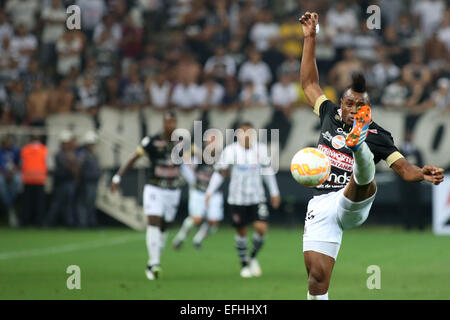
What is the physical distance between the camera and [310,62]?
929 centimetres

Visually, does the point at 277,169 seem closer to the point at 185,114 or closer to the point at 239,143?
the point at 185,114

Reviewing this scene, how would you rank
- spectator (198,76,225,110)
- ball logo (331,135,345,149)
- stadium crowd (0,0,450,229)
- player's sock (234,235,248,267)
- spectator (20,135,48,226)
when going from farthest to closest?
spectator (20,135,48,226) → spectator (198,76,225,110) → stadium crowd (0,0,450,229) → player's sock (234,235,248,267) → ball logo (331,135,345,149)

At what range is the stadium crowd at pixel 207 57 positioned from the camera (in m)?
23.4

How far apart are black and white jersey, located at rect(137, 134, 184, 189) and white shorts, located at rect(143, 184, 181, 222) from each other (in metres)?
0.12

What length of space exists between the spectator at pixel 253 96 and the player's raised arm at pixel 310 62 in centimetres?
1436

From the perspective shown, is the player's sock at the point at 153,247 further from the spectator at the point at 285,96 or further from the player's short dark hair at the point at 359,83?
the spectator at the point at 285,96

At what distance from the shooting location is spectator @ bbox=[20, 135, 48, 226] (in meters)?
24.5

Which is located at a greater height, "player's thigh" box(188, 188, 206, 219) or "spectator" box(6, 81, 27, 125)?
"spectator" box(6, 81, 27, 125)

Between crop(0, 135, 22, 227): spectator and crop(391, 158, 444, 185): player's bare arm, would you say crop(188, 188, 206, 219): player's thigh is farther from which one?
crop(391, 158, 444, 185): player's bare arm

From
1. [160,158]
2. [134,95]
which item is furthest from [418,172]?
[134,95]

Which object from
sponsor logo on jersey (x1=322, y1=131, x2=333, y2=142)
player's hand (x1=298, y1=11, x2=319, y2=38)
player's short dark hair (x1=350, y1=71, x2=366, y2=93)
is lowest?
sponsor logo on jersey (x1=322, y1=131, x2=333, y2=142)

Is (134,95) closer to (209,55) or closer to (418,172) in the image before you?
(209,55)

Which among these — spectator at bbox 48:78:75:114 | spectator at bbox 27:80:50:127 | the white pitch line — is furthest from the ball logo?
spectator at bbox 27:80:50:127
